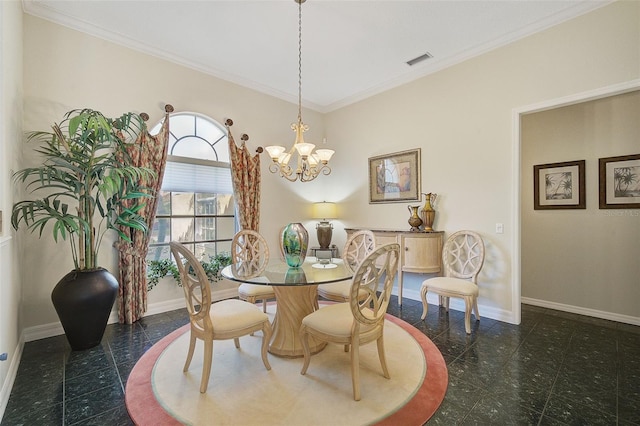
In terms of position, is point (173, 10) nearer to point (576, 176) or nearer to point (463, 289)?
point (463, 289)

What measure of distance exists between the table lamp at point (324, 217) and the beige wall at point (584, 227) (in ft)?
9.42

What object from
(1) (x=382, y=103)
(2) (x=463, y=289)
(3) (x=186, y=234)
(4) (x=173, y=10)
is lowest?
(2) (x=463, y=289)

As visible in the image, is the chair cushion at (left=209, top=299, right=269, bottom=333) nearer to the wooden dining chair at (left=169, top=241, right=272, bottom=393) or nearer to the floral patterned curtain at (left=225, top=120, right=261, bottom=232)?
the wooden dining chair at (left=169, top=241, right=272, bottom=393)

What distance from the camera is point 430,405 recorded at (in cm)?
187

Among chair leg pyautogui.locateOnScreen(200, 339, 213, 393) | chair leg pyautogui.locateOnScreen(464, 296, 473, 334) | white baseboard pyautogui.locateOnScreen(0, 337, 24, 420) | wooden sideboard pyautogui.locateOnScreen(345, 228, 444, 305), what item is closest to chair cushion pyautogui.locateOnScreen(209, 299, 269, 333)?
chair leg pyautogui.locateOnScreen(200, 339, 213, 393)

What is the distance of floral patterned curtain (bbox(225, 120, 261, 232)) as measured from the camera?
4.23m

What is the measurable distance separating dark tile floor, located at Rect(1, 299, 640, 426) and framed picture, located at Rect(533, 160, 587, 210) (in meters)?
1.46

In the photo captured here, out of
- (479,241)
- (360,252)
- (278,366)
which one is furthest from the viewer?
(360,252)

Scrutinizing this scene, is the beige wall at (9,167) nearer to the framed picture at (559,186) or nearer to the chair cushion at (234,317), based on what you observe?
the chair cushion at (234,317)

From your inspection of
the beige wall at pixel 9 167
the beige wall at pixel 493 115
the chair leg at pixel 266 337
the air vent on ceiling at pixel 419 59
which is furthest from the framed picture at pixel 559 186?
the beige wall at pixel 9 167

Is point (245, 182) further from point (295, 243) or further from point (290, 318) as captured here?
point (290, 318)

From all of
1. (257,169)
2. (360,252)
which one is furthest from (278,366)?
(257,169)

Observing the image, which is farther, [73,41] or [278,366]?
[73,41]

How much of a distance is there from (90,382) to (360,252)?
3005mm
